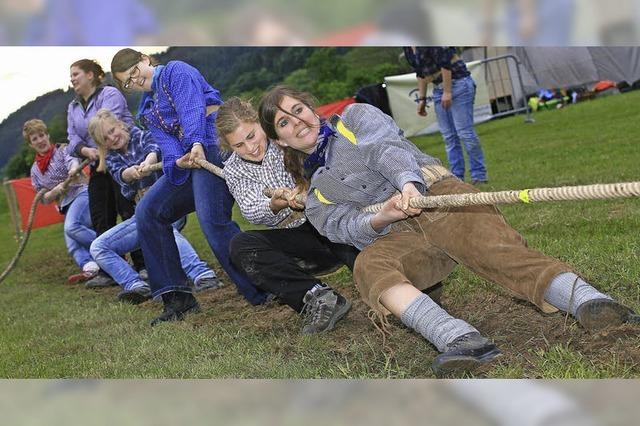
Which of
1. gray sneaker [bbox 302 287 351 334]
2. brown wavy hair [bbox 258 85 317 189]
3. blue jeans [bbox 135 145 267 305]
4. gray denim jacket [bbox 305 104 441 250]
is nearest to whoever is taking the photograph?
gray denim jacket [bbox 305 104 441 250]

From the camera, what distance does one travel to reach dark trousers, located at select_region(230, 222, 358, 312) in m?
1.88

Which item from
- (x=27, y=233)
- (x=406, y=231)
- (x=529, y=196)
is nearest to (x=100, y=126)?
(x=27, y=233)

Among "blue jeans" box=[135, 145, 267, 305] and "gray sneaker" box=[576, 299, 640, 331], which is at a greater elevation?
"blue jeans" box=[135, 145, 267, 305]

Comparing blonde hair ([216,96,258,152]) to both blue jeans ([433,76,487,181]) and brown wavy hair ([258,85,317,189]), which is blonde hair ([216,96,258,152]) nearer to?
brown wavy hair ([258,85,317,189])

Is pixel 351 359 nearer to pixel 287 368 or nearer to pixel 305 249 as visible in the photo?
pixel 287 368

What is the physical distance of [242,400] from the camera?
5.66ft

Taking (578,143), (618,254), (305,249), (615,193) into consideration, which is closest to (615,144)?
(578,143)

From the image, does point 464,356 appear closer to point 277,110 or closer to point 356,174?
point 356,174

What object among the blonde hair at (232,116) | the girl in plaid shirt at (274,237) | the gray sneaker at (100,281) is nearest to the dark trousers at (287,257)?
the girl in plaid shirt at (274,237)

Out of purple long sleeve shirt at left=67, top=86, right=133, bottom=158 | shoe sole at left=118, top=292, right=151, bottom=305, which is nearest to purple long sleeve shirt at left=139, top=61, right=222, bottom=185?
purple long sleeve shirt at left=67, top=86, right=133, bottom=158

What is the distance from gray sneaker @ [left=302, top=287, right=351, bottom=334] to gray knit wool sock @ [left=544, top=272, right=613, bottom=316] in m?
0.49

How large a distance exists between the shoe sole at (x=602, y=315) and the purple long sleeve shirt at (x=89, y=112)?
1247 millimetres

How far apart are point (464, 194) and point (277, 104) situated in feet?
1.40

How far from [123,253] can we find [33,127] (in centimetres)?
38
